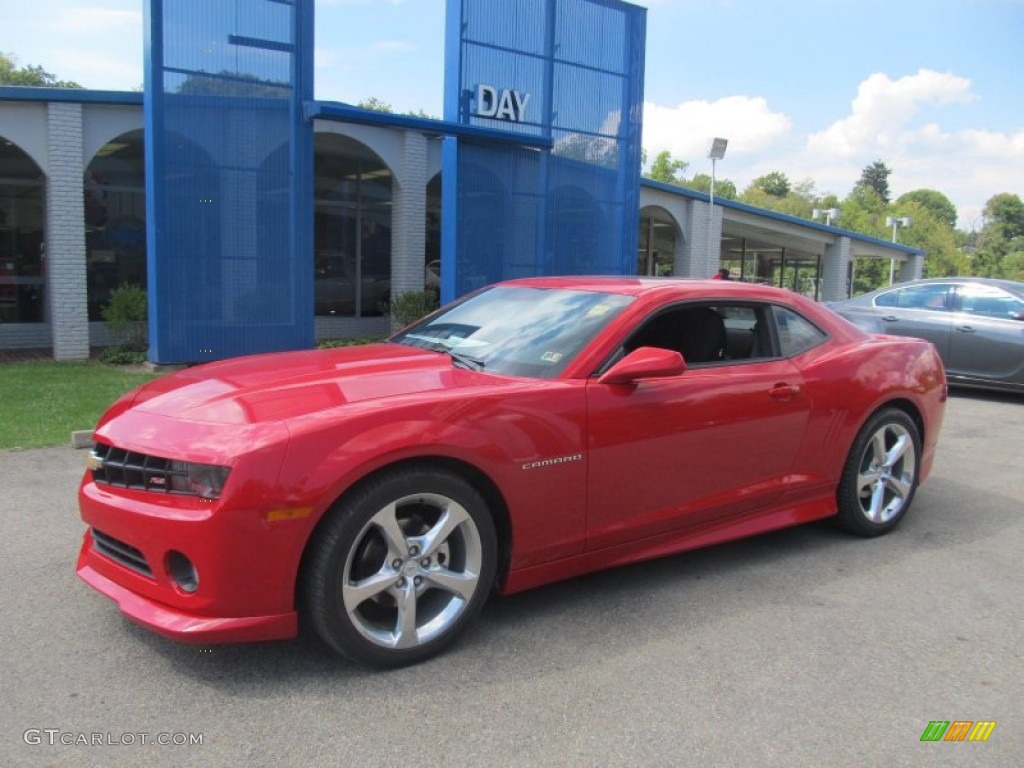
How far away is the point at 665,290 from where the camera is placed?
4.12m

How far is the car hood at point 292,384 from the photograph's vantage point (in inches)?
121

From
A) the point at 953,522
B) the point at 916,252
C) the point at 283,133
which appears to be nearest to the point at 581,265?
the point at 283,133

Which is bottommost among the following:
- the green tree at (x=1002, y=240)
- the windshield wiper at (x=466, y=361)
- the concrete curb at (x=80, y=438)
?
the concrete curb at (x=80, y=438)

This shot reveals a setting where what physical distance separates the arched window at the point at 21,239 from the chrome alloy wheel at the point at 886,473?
13632 mm

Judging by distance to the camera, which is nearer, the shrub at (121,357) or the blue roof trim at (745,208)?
the shrub at (121,357)

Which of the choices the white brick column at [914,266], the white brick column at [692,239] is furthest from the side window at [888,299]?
the white brick column at [914,266]

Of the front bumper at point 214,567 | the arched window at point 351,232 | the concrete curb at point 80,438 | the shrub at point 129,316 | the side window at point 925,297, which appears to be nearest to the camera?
the front bumper at point 214,567

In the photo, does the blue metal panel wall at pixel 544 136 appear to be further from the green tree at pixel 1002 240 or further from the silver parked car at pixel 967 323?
the green tree at pixel 1002 240

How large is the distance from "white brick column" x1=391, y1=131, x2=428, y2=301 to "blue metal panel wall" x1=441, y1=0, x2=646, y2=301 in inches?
123

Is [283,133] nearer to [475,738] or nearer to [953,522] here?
[953,522]

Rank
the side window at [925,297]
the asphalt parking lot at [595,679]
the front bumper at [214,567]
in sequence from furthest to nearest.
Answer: the side window at [925,297], the front bumper at [214,567], the asphalt parking lot at [595,679]

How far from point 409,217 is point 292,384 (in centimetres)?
1261

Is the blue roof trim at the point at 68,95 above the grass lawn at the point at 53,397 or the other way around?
above

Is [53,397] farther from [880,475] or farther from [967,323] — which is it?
[967,323]
